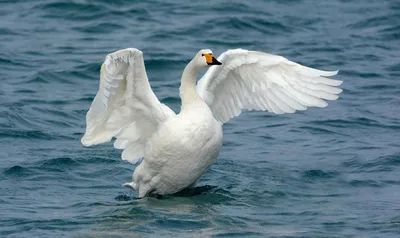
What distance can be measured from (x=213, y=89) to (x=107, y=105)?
1510 mm

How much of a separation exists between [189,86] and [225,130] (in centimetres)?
337

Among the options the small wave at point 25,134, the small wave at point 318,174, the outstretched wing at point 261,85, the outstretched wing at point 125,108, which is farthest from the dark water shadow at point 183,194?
the small wave at point 25,134

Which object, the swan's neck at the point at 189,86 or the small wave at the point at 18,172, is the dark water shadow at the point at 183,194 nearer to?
the swan's neck at the point at 189,86

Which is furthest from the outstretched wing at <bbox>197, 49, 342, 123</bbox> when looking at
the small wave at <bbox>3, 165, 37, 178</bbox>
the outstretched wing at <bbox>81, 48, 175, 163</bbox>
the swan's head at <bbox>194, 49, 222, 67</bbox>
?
the small wave at <bbox>3, 165, 37, 178</bbox>

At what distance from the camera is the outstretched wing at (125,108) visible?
397 inches

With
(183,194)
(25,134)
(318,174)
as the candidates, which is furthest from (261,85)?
(25,134)

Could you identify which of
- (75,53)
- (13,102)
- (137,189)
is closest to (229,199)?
(137,189)

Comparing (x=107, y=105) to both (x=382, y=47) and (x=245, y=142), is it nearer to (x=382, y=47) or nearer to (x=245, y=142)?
(x=245, y=142)

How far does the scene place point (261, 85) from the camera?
11422 mm

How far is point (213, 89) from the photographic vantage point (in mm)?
11617

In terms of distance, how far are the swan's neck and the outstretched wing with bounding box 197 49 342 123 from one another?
1.27ft

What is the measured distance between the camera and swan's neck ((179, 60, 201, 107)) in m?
10.7

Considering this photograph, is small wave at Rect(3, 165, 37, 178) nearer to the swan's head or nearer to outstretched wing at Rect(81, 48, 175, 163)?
outstretched wing at Rect(81, 48, 175, 163)

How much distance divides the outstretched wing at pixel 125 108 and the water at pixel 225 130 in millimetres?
678
